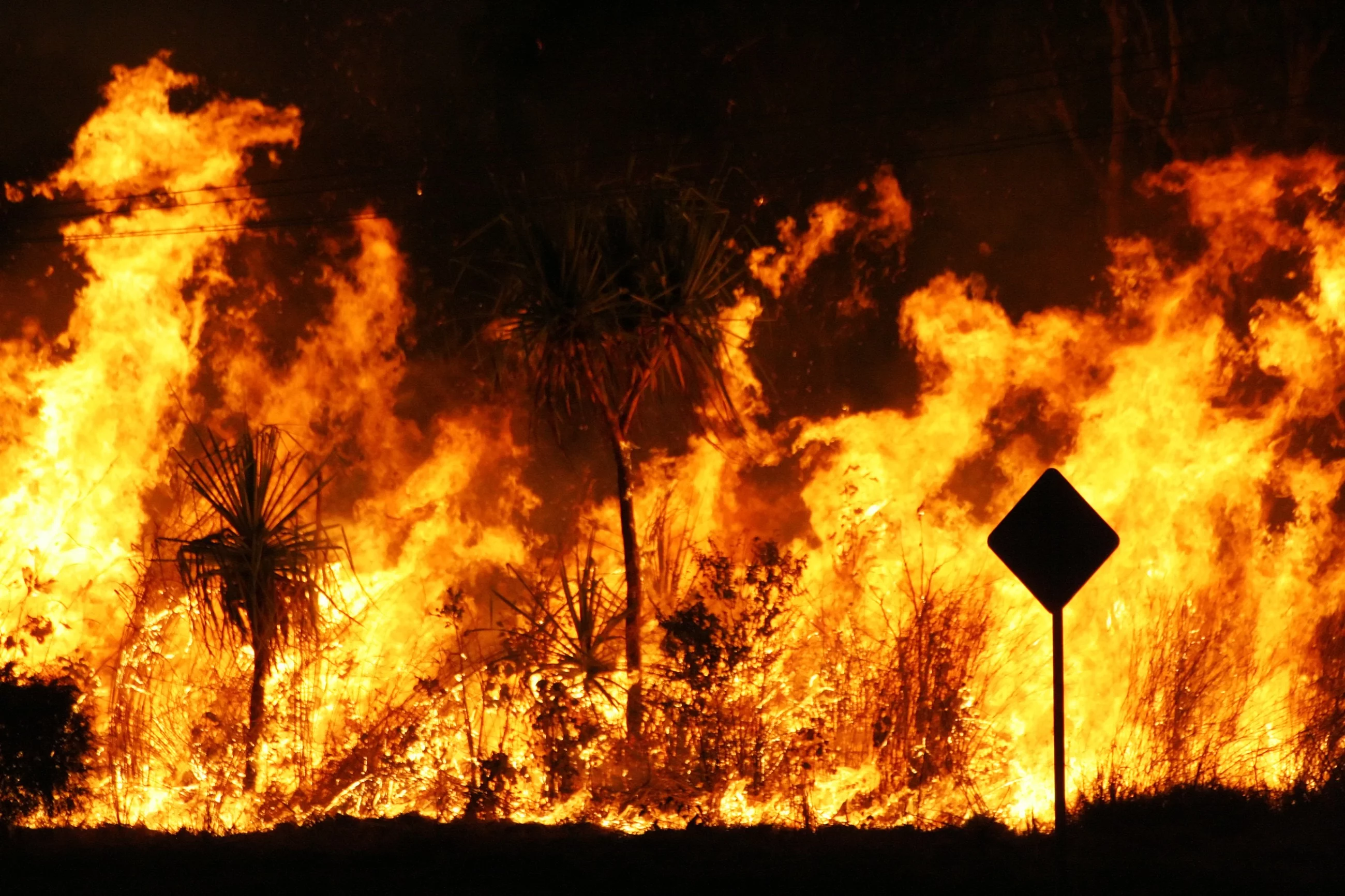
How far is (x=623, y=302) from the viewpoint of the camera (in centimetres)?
1147

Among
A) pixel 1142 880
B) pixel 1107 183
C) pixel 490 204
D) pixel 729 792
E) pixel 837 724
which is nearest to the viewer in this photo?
pixel 1142 880

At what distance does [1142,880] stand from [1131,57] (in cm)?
1009

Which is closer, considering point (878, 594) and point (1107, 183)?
point (878, 594)

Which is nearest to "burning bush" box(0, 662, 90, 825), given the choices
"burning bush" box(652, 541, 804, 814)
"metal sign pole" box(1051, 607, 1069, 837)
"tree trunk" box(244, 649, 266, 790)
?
"tree trunk" box(244, 649, 266, 790)

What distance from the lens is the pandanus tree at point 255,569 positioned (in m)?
11.7

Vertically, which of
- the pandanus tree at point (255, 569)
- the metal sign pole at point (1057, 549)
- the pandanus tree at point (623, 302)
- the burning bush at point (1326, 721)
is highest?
the pandanus tree at point (623, 302)

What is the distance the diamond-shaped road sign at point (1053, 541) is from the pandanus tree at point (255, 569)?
6.54 meters

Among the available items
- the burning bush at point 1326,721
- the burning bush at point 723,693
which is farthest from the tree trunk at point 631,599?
the burning bush at point 1326,721

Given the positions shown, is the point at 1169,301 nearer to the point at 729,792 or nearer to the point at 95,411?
the point at 729,792

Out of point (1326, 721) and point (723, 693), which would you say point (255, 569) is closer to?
point (723, 693)

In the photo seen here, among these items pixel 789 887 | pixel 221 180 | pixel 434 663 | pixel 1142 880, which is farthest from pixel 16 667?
pixel 1142 880

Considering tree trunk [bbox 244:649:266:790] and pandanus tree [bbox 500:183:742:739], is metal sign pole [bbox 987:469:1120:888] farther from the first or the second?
tree trunk [bbox 244:649:266:790]

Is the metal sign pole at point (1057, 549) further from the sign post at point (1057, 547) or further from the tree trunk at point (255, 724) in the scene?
the tree trunk at point (255, 724)

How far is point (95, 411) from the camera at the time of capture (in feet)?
52.6
